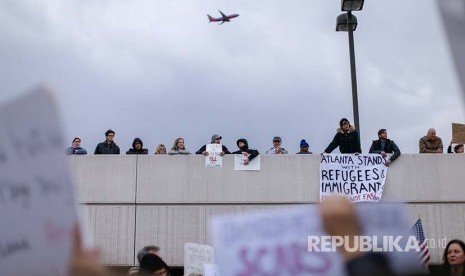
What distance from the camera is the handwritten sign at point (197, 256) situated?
11.4 metres

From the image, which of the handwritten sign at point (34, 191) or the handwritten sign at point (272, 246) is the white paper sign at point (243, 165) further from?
the handwritten sign at point (34, 191)


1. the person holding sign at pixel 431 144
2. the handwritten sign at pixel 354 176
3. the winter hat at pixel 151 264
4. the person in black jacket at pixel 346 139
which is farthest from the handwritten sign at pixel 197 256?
the winter hat at pixel 151 264

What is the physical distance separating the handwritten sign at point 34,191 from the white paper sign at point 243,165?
34.8 ft

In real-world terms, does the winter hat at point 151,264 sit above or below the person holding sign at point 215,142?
below

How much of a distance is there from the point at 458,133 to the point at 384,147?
1.26m

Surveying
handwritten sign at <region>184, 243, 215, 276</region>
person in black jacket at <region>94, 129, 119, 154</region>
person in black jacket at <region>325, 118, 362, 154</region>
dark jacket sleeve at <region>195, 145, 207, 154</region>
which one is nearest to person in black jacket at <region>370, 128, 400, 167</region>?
person in black jacket at <region>325, 118, 362, 154</region>

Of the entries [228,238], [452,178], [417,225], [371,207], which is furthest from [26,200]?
[452,178]

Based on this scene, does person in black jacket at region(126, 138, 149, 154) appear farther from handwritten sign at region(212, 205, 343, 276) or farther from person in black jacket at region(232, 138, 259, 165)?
handwritten sign at region(212, 205, 343, 276)

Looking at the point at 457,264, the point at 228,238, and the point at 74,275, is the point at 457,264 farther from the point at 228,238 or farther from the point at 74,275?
the point at 74,275

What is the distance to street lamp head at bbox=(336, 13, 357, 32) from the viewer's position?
13336mm

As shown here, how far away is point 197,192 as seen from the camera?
12.9m

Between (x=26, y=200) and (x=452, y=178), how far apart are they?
11.5m

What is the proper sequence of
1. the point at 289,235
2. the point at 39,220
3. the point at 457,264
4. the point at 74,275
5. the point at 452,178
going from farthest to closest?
the point at 452,178 < the point at 457,264 < the point at 289,235 < the point at 39,220 < the point at 74,275

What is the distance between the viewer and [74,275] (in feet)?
6.63
